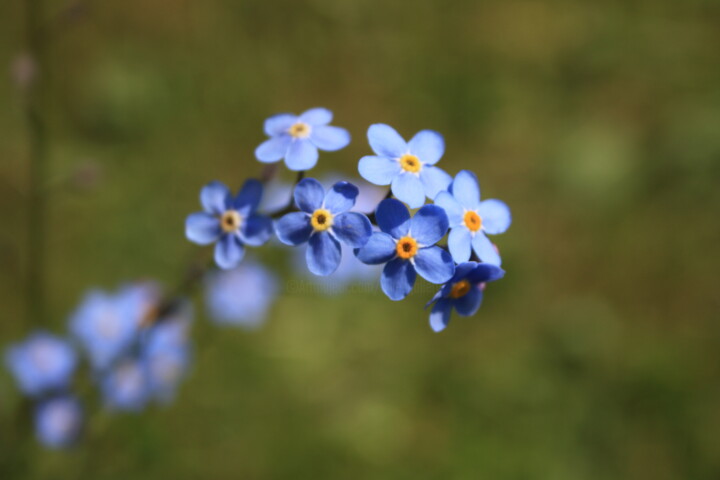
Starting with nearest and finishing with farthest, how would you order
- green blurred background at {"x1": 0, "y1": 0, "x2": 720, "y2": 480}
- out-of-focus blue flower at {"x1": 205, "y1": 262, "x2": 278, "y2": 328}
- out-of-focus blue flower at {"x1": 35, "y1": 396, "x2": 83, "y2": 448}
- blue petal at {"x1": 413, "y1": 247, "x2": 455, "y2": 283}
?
blue petal at {"x1": 413, "y1": 247, "x2": 455, "y2": 283} < out-of-focus blue flower at {"x1": 35, "y1": 396, "x2": 83, "y2": 448} < out-of-focus blue flower at {"x1": 205, "y1": 262, "x2": 278, "y2": 328} < green blurred background at {"x1": 0, "y1": 0, "x2": 720, "y2": 480}

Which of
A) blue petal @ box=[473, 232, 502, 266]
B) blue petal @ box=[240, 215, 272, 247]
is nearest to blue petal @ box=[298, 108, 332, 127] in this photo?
blue petal @ box=[240, 215, 272, 247]

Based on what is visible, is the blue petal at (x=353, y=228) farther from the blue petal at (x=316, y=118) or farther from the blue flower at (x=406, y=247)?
the blue petal at (x=316, y=118)

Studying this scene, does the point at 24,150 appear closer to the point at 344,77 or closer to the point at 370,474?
the point at 344,77

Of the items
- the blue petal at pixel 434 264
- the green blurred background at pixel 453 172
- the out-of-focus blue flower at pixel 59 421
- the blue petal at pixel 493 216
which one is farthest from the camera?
the green blurred background at pixel 453 172

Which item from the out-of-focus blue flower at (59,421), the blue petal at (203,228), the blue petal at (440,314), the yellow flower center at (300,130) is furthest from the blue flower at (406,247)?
the out-of-focus blue flower at (59,421)

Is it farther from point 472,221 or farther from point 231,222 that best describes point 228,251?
point 472,221

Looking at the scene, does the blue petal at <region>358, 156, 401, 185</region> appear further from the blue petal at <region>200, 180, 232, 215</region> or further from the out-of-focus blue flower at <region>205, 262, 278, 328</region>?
the out-of-focus blue flower at <region>205, 262, 278, 328</region>
